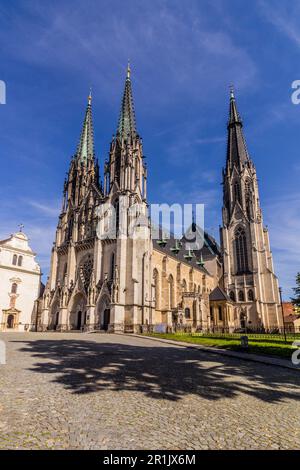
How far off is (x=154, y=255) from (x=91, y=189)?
49.8 feet

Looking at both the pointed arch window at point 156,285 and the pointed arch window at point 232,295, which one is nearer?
the pointed arch window at point 156,285

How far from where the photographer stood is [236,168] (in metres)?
70.9

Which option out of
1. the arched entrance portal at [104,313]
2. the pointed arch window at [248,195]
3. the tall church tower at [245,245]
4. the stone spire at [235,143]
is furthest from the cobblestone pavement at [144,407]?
the stone spire at [235,143]

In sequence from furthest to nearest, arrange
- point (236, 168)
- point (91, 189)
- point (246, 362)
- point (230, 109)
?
point (230, 109) < point (236, 168) < point (91, 189) < point (246, 362)

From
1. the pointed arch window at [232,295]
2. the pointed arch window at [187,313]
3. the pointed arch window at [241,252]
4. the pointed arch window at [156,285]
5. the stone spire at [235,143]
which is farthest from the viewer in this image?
the stone spire at [235,143]

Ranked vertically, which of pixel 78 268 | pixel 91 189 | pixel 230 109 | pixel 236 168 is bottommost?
pixel 78 268

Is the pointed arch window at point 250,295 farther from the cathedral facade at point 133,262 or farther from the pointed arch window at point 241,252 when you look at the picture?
the pointed arch window at point 241,252

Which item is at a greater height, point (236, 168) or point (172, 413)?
point (236, 168)

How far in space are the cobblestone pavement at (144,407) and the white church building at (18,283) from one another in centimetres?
3989

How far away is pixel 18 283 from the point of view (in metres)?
48.9

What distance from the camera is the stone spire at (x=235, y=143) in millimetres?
72125

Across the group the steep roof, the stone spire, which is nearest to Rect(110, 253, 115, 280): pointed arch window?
the steep roof
